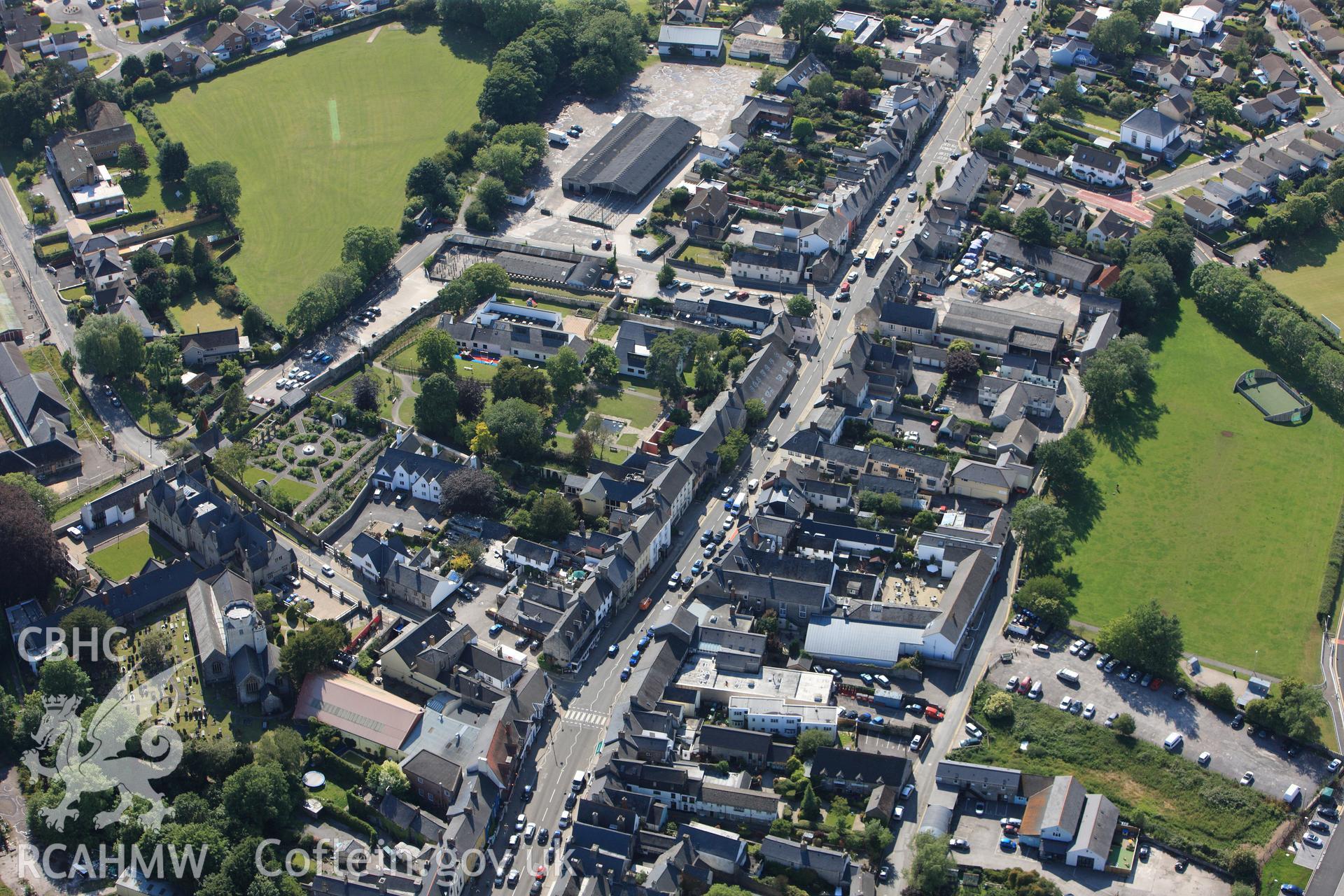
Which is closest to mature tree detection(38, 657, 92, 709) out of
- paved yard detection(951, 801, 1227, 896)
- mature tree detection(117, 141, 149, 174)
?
paved yard detection(951, 801, 1227, 896)

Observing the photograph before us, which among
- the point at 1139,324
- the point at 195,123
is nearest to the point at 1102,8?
the point at 1139,324

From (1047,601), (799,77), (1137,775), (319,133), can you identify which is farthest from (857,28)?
(1137,775)

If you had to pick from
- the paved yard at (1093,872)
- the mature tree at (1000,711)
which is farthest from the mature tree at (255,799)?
the mature tree at (1000,711)

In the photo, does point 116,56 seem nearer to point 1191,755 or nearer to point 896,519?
point 896,519

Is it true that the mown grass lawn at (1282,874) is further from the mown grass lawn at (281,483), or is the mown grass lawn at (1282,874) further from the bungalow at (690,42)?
the bungalow at (690,42)

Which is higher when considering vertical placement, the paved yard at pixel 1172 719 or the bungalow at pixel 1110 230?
the bungalow at pixel 1110 230

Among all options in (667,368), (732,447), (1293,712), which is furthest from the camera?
(667,368)

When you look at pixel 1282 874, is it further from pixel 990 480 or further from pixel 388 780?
pixel 388 780
